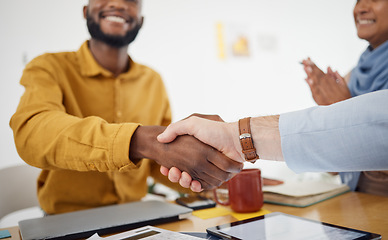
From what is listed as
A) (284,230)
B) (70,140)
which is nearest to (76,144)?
(70,140)

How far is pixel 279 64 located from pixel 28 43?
2463mm

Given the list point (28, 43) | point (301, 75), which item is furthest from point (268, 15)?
point (28, 43)

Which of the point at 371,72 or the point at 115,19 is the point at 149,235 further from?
the point at 371,72

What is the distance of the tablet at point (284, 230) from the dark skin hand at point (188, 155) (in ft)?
0.58

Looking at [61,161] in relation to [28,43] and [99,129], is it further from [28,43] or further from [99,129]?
[28,43]

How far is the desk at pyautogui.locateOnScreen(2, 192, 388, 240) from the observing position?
0.80 metres

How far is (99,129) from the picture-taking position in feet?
3.02

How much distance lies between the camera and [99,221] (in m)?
0.87

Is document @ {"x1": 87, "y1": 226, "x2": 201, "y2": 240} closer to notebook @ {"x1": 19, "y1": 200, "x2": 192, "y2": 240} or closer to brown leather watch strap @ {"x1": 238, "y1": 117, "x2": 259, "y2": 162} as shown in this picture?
notebook @ {"x1": 19, "y1": 200, "x2": 192, "y2": 240}

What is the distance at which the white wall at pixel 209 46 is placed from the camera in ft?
7.79

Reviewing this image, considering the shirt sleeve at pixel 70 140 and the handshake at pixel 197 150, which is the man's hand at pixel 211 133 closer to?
the handshake at pixel 197 150

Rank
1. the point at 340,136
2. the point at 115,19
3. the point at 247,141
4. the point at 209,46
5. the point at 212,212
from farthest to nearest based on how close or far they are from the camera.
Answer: the point at 209,46, the point at 115,19, the point at 212,212, the point at 247,141, the point at 340,136

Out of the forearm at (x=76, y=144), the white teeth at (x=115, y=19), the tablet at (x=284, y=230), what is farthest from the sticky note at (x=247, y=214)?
the white teeth at (x=115, y=19)

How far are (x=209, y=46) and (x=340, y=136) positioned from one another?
262 centimetres
